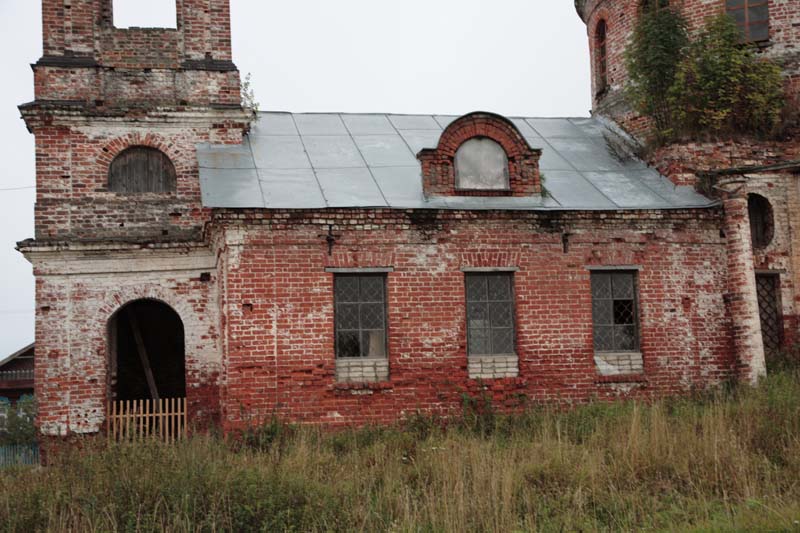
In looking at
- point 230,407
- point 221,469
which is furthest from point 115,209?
point 221,469

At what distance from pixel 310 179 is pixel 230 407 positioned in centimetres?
390

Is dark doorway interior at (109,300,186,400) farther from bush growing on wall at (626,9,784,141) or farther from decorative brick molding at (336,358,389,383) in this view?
bush growing on wall at (626,9,784,141)

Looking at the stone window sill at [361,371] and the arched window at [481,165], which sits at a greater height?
the arched window at [481,165]

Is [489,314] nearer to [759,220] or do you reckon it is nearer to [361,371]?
[361,371]

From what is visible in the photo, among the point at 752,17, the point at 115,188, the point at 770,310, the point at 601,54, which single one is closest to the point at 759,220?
the point at 770,310

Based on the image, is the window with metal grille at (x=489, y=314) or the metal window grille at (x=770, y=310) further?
the metal window grille at (x=770, y=310)

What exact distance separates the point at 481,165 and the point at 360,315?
319 cm

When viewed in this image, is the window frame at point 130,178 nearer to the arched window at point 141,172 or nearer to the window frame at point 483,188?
the arched window at point 141,172

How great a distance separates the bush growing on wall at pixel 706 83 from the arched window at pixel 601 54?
2.65 m

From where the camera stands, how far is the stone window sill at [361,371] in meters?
12.6

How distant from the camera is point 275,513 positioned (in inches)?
311

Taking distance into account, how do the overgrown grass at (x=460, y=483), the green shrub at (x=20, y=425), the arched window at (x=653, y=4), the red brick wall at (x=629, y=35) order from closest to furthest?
the overgrown grass at (x=460, y=483)
the red brick wall at (x=629, y=35)
the arched window at (x=653, y=4)
the green shrub at (x=20, y=425)

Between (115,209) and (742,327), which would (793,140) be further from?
(115,209)

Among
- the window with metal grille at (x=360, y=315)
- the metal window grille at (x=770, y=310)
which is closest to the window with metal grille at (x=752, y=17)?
the metal window grille at (x=770, y=310)
